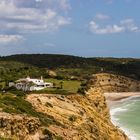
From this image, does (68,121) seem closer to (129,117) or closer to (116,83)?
(129,117)

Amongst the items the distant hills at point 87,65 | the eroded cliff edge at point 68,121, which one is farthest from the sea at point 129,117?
the distant hills at point 87,65

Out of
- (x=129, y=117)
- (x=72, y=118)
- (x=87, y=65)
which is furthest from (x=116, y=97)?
(x=72, y=118)

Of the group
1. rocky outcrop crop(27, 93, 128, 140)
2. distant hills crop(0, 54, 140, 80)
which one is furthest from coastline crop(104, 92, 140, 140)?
distant hills crop(0, 54, 140, 80)

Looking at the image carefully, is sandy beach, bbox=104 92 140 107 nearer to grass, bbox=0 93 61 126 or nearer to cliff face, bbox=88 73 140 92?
cliff face, bbox=88 73 140 92

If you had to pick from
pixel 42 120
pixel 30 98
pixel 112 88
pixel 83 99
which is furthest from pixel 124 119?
pixel 112 88

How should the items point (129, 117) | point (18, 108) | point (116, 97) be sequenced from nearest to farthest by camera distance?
point (18, 108) < point (129, 117) < point (116, 97)

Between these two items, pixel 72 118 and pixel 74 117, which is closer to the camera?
pixel 72 118

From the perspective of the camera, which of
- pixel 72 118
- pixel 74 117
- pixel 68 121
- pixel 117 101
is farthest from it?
pixel 117 101
